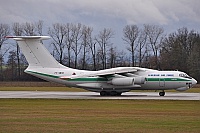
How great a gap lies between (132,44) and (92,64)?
36.4ft

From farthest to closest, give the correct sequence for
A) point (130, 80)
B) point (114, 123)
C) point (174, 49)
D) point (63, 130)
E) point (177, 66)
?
point (174, 49) → point (177, 66) → point (130, 80) → point (114, 123) → point (63, 130)

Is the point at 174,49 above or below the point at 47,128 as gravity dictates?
above

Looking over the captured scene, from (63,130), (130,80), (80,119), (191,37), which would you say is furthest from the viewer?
(191,37)

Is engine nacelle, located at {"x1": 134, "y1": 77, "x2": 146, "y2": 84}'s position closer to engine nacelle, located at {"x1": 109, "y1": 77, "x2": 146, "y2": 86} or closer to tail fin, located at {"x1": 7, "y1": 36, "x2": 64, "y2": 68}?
engine nacelle, located at {"x1": 109, "y1": 77, "x2": 146, "y2": 86}

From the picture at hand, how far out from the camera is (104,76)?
45.1 meters

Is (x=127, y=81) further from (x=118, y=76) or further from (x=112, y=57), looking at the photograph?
(x=112, y=57)

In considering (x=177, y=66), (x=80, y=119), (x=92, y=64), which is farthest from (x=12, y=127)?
(x=92, y=64)

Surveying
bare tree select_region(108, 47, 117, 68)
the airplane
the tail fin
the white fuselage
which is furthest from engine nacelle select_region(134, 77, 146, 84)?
bare tree select_region(108, 47, 117, 68)

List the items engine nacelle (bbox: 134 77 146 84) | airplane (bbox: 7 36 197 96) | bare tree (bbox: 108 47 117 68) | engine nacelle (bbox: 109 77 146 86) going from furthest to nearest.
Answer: bare tree (bbox: 108 47 117 68), airplane (bbox: 7 36 197 96), engine nacelle (bbox: 134 77 146 84), engine nacelle (bbox: 109 77 146 86)

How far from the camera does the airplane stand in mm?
44281

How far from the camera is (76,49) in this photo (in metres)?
112

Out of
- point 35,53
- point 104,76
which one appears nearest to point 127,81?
point 104,76

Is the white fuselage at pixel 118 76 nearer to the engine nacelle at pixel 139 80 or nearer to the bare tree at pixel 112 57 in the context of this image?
the engine nacelle at pixel 139 80

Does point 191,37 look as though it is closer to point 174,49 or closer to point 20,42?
point 174,49
